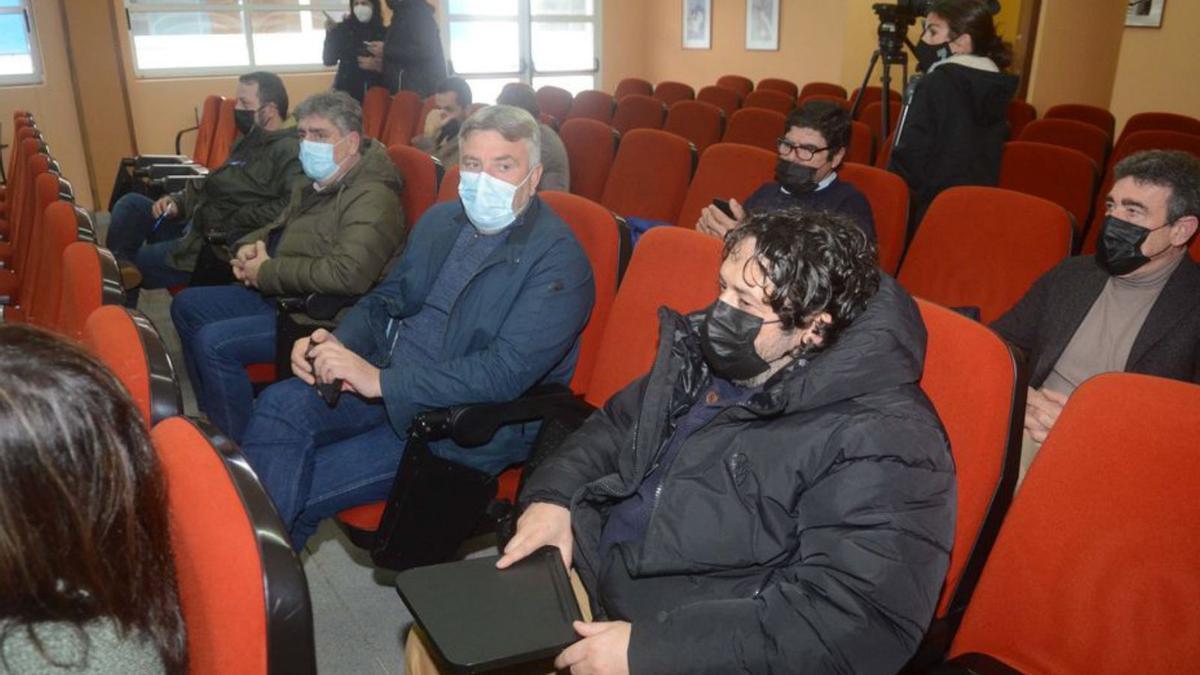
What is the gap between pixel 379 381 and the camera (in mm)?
2064

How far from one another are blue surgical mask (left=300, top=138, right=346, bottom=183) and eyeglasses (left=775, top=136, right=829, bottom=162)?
1464mm

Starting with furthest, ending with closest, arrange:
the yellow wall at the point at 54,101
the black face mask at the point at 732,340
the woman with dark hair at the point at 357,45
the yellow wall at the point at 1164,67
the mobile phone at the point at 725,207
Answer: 1. the yellow wall at the point at 54,101
2. the woman with dark hair at the point at 357,45
3. the yellow wall at the point at 1164,67
4. the mobile phone at the point at 725,207
5. the black face mask at the point at 732,340

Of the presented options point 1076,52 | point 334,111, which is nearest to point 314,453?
point 334,111

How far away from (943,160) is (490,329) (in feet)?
6.47

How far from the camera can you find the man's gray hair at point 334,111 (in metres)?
2.96

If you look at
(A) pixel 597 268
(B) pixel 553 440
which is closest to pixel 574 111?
(A) pixel 597 268

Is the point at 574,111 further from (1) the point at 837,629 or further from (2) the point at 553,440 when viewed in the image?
(1) the point at 837,629

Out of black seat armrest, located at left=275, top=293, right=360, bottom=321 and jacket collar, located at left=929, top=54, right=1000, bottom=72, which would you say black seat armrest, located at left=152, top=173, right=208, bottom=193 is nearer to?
black seat armrest, located at left=275, top=293, right=360, bottom=321

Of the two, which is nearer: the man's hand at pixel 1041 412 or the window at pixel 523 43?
the man's hand at pixel 1041 412

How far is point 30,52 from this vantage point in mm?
6898

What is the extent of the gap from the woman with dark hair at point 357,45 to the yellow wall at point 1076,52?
193 inches

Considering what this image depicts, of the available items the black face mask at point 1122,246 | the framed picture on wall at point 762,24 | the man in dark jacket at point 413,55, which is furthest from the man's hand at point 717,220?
the framed picture on wall at point 762,24

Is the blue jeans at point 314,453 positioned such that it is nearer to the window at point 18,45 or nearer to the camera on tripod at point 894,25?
the camera on tripod at point 894,25

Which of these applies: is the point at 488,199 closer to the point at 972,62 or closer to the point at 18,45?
the point at 972,62
